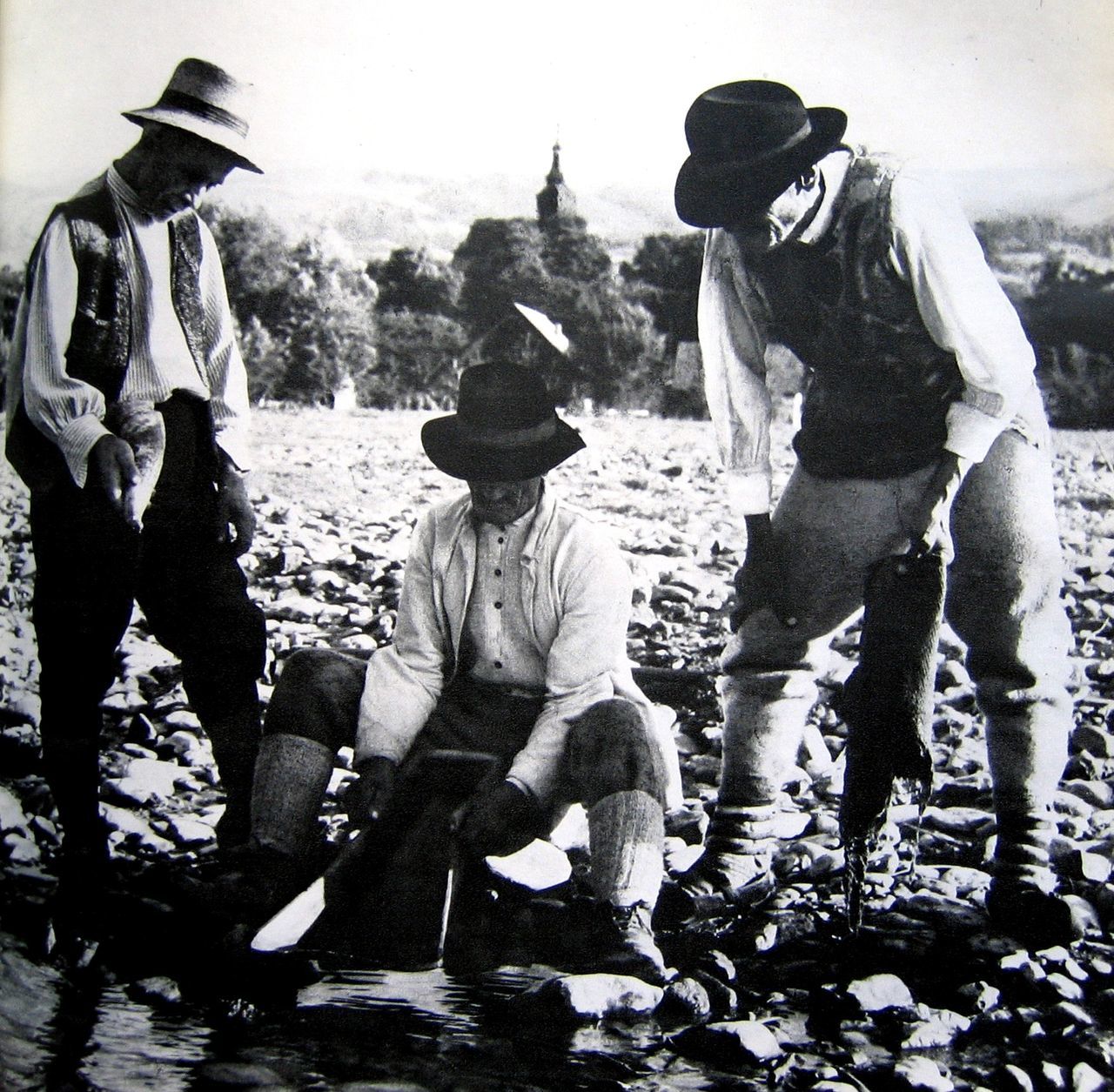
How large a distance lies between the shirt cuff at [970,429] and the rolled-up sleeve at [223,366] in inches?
63.1

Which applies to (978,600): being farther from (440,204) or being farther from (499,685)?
(440,204)

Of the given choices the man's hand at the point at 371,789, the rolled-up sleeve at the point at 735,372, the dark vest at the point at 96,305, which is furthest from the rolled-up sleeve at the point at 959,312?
the dark vest at the point at 96,305

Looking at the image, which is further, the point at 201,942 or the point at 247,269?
the point at 247,269

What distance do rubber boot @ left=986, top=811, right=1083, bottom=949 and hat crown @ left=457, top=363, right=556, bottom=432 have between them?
1.40m

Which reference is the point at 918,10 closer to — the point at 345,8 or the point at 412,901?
the point at 345,8

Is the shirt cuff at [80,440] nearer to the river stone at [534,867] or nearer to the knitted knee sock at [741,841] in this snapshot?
the river stone at [534,867]

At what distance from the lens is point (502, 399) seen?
2686 mm

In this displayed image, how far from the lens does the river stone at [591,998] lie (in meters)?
2.38

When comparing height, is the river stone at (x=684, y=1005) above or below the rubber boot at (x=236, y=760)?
below

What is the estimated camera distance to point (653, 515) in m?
2.84

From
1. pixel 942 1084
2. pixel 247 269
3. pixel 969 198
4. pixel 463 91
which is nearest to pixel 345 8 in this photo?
pixel 463 91

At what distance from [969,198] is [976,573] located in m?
0.88

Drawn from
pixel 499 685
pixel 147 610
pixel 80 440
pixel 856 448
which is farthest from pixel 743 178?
pixel 147 610

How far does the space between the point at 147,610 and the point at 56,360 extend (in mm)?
600
